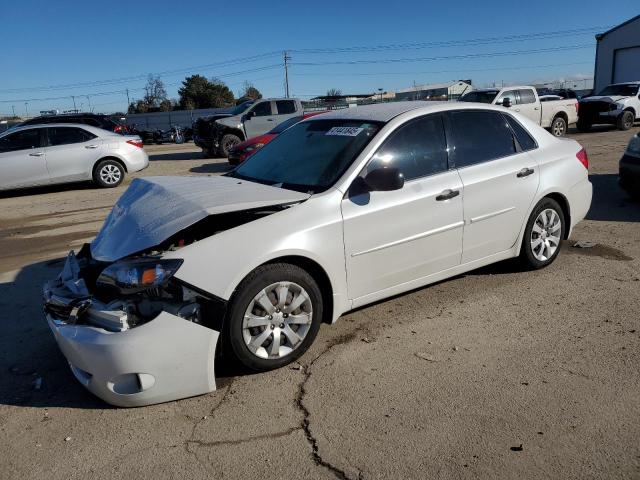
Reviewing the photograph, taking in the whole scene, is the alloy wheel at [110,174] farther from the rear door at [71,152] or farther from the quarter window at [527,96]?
the quarter window at [527,96]

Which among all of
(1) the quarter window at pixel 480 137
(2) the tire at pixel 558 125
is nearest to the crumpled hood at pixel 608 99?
(2) the tire at pixel 558 125

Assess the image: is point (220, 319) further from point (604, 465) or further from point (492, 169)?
point (492, 169)

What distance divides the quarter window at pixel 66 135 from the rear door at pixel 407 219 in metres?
10.1

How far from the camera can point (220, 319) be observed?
3.20m

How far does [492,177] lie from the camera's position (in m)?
4.58

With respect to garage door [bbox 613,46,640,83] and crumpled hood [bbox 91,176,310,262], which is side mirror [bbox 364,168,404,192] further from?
garage door [bbox 613,46,640,83]

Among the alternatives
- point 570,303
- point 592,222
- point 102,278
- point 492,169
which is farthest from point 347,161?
point 592,222

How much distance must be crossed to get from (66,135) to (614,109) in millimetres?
19314

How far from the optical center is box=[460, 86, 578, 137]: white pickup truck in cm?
1773

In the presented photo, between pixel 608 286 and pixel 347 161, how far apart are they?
2.74 m

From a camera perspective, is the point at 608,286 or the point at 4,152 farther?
the point at 4,152

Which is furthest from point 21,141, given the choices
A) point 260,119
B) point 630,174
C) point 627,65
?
point 627,65

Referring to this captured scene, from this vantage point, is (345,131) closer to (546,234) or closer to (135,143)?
(546,234)


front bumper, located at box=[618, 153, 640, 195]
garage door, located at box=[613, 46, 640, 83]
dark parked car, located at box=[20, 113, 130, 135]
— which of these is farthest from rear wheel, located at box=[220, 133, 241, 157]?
garage door, located at box=[613, 46, 640, 83]
